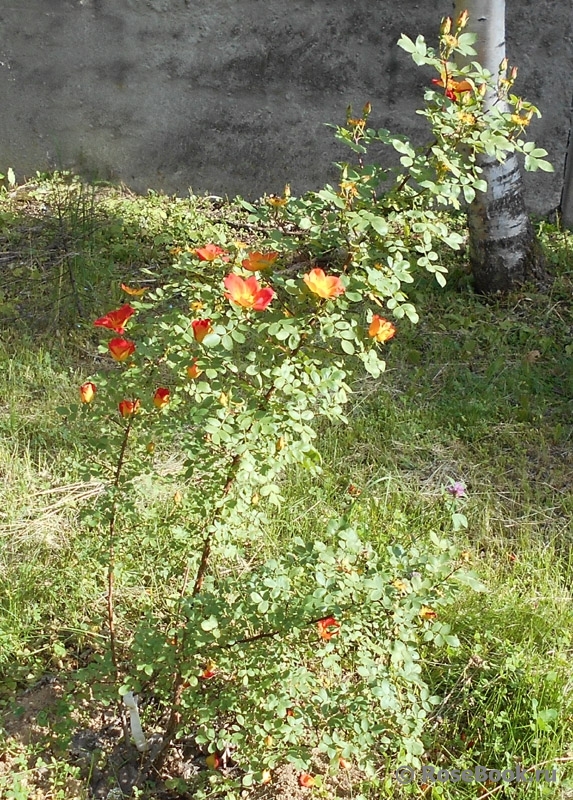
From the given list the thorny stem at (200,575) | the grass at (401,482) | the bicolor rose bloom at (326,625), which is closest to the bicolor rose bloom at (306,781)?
the grass at (401,482)

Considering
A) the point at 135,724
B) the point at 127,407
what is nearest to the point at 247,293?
the point at 127,407

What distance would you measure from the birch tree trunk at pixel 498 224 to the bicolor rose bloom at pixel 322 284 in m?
2.45

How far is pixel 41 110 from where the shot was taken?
185 inches

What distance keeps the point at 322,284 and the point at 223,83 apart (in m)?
3.61

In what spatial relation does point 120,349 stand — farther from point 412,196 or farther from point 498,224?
point 498,224

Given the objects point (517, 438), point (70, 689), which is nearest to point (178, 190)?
point (517, 438)

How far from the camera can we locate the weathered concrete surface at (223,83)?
439cm

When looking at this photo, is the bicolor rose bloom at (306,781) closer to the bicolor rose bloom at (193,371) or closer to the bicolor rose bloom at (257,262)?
the bicolor rose bloom at (193,371)

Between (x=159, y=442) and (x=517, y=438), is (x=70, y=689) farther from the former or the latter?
(x=517, y=438)

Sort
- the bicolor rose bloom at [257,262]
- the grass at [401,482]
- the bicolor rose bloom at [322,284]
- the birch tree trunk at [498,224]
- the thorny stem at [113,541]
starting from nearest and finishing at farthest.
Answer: the bicolor rose bloom at [322,284] < the bicolor rose bloom at [257,262] < the thorny stem at [113,541] < the grass at [401,482] < the birch tree trunk at [498,224]

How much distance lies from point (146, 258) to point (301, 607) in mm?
2979

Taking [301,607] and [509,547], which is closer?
[301,607]

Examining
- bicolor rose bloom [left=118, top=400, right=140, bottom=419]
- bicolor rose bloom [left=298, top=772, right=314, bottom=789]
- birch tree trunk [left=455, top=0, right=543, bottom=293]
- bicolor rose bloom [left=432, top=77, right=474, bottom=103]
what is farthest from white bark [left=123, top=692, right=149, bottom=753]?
birch tree trunk [left=455, top=0, right=543, bottom=293]

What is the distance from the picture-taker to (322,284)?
1.35m
